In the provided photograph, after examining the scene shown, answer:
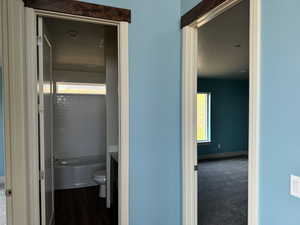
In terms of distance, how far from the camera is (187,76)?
1.88 meters

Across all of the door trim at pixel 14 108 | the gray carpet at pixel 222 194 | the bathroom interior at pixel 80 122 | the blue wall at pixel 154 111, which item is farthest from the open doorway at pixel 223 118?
the door trim at pixel 14 108

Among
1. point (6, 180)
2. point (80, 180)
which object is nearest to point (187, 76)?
point (6, 180)

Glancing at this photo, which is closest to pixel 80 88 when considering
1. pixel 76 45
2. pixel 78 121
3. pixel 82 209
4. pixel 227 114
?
pixel 78 121

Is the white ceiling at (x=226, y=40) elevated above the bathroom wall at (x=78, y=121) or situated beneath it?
elevated above

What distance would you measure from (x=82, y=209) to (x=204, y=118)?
14.9 ft

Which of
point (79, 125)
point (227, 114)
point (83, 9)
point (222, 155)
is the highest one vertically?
point (83, 9)

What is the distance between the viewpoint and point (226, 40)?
115 inches

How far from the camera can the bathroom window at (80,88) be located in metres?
4.76

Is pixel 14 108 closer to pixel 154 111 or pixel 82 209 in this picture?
pixel 154 111

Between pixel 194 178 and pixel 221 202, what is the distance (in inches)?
66.8
